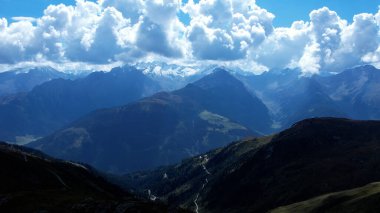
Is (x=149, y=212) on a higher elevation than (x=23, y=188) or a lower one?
lower

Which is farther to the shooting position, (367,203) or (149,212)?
(367,203)

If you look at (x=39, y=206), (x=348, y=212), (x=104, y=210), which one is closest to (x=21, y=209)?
(x=39, y=206)

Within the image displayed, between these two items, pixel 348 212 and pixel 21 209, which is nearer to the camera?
pixel 21 209

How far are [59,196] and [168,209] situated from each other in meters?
40.2

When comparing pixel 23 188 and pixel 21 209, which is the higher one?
pixel 23 188

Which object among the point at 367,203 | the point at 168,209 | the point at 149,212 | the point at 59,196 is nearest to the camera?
the point at 149,212

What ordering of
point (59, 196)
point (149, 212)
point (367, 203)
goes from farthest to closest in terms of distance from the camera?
point (367, 203) → point (59, 196) → point (149, 212)

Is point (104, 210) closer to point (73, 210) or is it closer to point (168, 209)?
point (73, 210)

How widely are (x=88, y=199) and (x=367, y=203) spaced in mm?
108253

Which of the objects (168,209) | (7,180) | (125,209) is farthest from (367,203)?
(7,180)

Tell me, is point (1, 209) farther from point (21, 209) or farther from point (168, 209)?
point (168, 209)

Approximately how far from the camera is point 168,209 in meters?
140

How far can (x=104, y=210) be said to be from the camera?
13512 cm

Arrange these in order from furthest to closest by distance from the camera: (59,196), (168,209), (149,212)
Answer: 1. (59,196)
2. (168,209)
3. (149,212)
